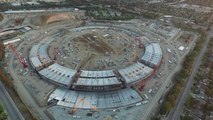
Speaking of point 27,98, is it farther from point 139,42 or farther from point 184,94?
point 139,42

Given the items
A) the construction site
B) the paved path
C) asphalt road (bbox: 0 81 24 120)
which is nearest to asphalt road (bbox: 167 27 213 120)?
the construction site

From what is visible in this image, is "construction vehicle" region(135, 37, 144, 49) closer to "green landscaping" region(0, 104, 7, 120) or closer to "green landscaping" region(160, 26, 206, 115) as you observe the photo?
"green landscaping" region(160, 26, 206, 115)

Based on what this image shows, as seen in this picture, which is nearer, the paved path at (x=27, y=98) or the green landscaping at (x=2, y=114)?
the green landscaping at (x=2, y=114)

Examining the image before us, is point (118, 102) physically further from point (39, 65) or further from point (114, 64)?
point (39, 65)

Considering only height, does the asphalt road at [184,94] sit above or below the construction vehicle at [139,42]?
below

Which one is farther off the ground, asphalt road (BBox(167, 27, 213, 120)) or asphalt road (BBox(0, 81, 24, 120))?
asphalt road (BBox(167, 27, 213, 120))

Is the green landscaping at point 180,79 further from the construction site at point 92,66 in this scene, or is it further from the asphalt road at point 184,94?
the construction site at point 92,66

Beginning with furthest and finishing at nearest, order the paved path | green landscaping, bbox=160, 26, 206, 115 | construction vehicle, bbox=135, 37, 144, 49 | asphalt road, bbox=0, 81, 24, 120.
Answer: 1. construction vehicle, bbox=135, 37, 144, 49
2. green landscaping, bbox=160, 26, 206, 115
3. the paved path
4. asphalt road, bbox=0, 81, 24, 120

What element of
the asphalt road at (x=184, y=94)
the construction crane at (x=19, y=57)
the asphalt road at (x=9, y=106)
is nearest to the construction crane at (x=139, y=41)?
the asphalt road at (x=184, y=94)
